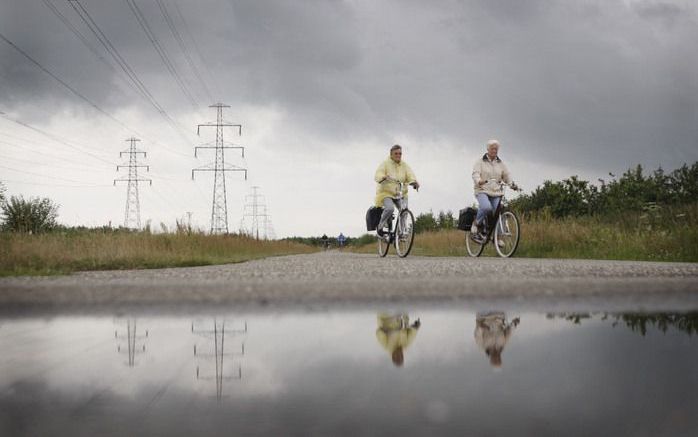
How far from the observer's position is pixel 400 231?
13.3 m

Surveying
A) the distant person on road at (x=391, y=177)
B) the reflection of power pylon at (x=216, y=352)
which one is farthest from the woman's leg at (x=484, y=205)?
the reflection of power pylon at (x=216, y=352)

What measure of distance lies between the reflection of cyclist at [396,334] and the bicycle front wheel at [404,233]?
933 cm

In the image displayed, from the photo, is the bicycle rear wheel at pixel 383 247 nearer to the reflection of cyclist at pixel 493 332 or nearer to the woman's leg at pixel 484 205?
the woman's leg at pixel 484 205

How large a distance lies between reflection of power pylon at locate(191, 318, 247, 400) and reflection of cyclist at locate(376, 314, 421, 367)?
2.13 feet

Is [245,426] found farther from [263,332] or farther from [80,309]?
[80,309]

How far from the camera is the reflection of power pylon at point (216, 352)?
2.23m

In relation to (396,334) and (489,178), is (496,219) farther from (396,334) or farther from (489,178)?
(396,334)

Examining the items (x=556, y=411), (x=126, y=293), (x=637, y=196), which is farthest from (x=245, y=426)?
(x=637, y=196)

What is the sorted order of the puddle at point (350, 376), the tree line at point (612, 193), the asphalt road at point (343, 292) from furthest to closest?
the tree line at point (612, 193), the asphalt road at point (343, 292), the puddle at point (350, 376)

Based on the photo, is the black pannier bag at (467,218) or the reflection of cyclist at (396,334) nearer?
the reflection of cyclist at (396,334)

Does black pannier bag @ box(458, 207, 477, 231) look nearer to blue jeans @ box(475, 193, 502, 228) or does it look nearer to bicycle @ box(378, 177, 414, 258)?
blue jeans @ box(475, 193, 502, 228)

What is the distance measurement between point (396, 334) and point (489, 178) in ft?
32.5

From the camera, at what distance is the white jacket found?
1240 cm

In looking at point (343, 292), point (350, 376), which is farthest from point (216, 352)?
point (343, 292)
